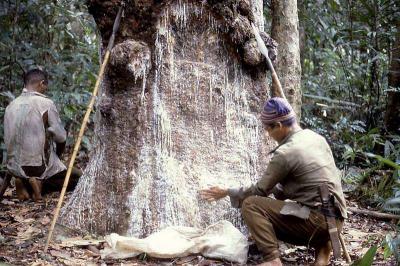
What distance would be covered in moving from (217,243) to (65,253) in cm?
123

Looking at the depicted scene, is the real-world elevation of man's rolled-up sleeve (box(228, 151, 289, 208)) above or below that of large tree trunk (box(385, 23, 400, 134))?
below

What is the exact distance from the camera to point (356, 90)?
34.2 ft

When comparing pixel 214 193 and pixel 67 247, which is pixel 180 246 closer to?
pixel 214 193

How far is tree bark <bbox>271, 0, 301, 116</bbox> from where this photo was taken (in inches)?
276

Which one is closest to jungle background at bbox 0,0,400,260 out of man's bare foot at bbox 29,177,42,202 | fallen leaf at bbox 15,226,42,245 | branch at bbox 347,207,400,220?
branch at bbox 347,207,400,220

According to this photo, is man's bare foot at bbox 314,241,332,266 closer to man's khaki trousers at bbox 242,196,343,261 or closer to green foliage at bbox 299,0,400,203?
man's khaki trousers at bbox 242,196,343,261

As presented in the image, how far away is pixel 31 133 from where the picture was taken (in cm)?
693

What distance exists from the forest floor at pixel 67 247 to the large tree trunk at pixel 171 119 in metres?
0.38

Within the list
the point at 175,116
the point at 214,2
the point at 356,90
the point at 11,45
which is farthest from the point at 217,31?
the point at 356,90

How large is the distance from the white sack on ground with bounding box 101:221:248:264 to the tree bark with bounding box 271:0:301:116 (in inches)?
112

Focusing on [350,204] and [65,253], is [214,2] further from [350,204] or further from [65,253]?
[350,204]

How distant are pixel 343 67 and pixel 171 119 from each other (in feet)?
17.5

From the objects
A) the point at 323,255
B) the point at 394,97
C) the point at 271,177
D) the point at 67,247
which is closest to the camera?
the point at 271,177

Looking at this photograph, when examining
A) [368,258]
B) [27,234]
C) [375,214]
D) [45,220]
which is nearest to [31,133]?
[45,220]
